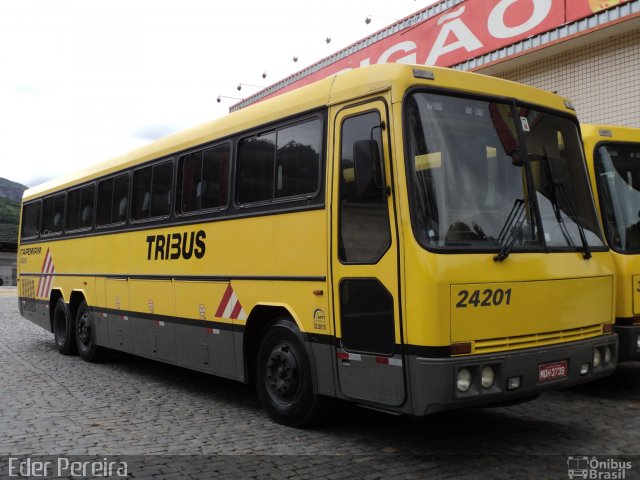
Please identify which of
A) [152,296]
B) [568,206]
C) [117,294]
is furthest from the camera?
[117,294]

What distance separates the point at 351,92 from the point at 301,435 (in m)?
3.05

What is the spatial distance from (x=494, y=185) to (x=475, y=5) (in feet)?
33.4

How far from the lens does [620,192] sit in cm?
786

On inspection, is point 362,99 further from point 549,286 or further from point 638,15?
point 638,15

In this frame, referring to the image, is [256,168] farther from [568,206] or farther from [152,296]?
[568,206]

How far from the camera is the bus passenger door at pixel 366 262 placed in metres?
5.41

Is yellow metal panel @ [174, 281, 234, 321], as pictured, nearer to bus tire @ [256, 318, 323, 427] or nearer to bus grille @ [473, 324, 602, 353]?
bus tire @ [256, 318, 323, 427]

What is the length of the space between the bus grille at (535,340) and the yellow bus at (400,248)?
12mm

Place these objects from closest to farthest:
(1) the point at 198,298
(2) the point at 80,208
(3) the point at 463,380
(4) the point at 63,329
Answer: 1. (3) the point at 463,380
2. (1) the point at 198,298
3. (2) the point at 80,208
4. (4) the point at 63,329

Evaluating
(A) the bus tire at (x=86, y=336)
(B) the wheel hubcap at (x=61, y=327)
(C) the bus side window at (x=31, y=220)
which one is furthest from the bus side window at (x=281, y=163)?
(C) the bus side window at (x=31, y=220)

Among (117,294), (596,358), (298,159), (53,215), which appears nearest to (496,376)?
(596,358)

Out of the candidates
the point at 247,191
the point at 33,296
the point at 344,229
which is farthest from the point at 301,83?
the point at 344,229

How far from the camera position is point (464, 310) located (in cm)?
518

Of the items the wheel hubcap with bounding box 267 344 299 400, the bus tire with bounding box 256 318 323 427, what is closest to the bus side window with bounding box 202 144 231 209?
the bus tire with bounding box 256 318 323 427
